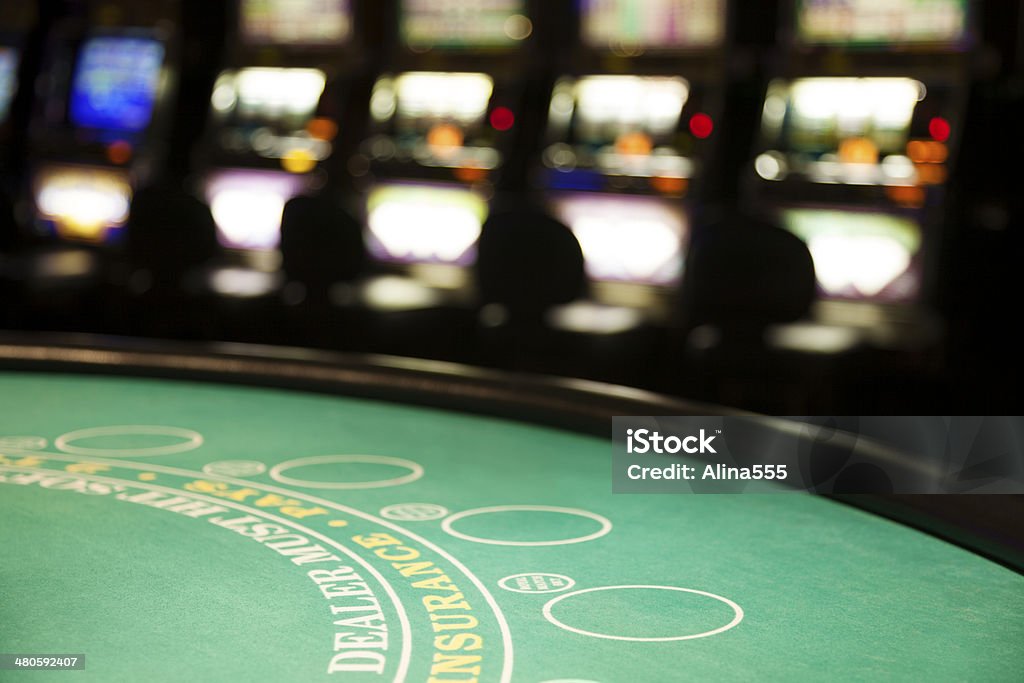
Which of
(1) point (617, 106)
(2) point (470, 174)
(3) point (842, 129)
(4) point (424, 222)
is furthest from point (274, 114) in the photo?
(3) point (842, 129)

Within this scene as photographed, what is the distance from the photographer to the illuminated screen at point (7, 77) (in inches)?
313

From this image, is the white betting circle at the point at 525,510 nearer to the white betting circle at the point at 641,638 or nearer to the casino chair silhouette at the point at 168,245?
the white betting circle at the point at 641,638

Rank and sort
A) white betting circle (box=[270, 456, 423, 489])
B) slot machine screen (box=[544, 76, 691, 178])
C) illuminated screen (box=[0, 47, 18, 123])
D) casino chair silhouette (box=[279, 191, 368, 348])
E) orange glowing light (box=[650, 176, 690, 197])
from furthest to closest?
illuminated screen (box=[0, 47, 18, 123])
slot machine screen (box=[544, 76, 691, 178])
orange glowing light (box=[650, 176, 690, 197])
casino chair silhouette (box=[279, 191, 368, 348])
white betting circle (box=[270, 456, 423, 489])

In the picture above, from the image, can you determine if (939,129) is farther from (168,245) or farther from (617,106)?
(168,245)

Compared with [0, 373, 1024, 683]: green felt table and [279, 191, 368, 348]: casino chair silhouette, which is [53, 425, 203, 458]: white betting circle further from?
[279, 191, 368, 348]: casino chair silhouette

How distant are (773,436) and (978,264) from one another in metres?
3.02

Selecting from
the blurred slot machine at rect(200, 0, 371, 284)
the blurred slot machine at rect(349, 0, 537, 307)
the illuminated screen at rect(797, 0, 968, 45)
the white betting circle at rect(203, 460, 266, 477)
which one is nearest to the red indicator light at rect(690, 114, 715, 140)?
the illuminated screen at rect(797, 0, 968, 45)

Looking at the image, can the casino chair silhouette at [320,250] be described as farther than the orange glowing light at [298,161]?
No

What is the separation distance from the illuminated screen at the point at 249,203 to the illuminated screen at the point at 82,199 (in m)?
0.64

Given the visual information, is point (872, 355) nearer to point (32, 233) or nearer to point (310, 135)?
point (310, 135)

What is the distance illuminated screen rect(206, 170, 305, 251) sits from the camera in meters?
6.87

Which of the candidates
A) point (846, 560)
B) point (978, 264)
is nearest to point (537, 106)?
point (978, 264)

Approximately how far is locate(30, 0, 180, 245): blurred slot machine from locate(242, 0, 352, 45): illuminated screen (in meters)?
0.52

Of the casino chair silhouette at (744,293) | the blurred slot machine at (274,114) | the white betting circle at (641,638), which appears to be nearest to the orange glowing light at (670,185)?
the casino chair silhouette at (744,293)
